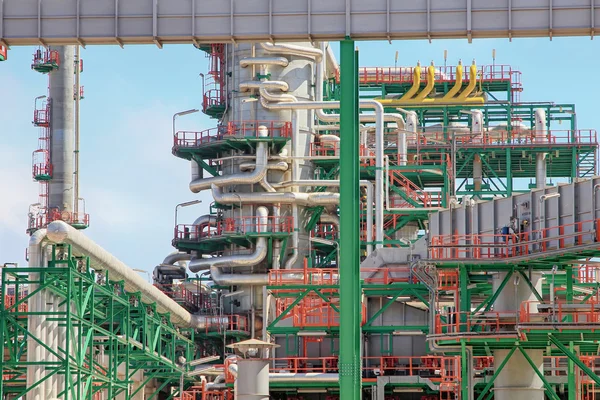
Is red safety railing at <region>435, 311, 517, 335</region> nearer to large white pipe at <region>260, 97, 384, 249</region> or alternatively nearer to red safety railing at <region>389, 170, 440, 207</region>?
large white pipe at <region>260, 97, 384, 249</region>

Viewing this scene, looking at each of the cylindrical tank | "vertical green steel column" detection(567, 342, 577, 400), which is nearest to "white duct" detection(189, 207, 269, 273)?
"vertical green steel column" detection(567, 342, 577, 400)

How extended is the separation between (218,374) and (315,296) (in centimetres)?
614

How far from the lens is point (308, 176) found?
78.8 m

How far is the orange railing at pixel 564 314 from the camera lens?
49969mm

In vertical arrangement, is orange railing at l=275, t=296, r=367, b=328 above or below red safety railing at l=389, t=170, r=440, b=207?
below

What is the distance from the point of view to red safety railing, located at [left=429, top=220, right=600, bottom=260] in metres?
50.9

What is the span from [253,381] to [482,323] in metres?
8.80

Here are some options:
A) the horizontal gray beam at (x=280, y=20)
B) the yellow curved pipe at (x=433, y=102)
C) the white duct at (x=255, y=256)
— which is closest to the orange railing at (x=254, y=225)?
the white duct at (x=255, y=256)

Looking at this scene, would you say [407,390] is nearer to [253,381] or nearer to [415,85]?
[253,381]

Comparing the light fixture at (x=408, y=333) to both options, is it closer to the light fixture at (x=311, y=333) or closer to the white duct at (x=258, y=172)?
the light fixture at (x=311, y=333)

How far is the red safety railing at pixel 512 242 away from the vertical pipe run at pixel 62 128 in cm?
2558

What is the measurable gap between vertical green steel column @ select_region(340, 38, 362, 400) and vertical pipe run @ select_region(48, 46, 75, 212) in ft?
132

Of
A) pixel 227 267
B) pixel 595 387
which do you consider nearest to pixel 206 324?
pixel 227 267

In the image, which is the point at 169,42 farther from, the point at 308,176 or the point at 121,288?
the point at 308,176
